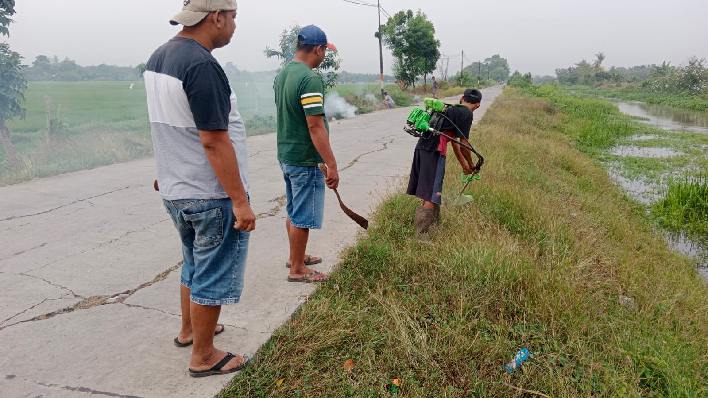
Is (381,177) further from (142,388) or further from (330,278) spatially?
(142,388)

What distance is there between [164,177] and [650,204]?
7920mm

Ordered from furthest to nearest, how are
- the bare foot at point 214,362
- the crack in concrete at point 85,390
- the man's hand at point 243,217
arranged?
the bare foot at point 214,362, the crack in concrete at point 85,390, the man's hand at point 243,217

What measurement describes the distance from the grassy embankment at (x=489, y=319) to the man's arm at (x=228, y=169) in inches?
33.0

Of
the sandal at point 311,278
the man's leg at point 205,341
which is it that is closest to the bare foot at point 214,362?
the man's leg at point 205,341

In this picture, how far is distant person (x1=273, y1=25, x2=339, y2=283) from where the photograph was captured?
2863mm

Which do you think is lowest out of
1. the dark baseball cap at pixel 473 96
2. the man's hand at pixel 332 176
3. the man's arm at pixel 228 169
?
the man's hand at pixel 332 176

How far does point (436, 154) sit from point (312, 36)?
4.78ft

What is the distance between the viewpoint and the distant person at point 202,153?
181cm

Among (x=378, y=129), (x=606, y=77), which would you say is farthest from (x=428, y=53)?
(x=606, y=77)

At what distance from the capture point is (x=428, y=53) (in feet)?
115

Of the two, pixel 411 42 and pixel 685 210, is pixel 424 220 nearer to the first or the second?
pixel 685 210

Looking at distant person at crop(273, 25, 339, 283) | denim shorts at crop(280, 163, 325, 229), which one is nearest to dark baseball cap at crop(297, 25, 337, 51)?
distant person at crop(273, 25, 339, 283)

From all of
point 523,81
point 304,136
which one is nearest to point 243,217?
point 304,136

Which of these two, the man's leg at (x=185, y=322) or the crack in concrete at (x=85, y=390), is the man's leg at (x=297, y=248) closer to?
the man's leg at (x=185, y=322)
